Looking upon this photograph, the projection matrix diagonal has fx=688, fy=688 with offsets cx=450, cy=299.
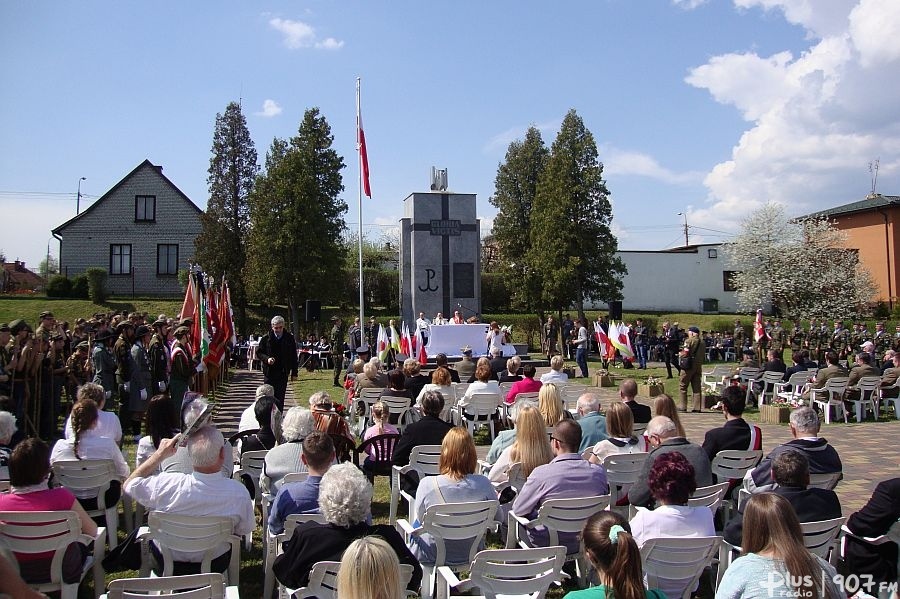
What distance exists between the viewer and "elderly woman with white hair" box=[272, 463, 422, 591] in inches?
135

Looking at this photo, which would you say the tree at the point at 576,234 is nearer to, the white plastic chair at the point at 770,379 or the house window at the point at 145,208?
the white plastic chair at the point at 770,379

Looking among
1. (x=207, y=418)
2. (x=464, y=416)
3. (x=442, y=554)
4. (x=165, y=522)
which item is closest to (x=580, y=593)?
(x=442, y=554)

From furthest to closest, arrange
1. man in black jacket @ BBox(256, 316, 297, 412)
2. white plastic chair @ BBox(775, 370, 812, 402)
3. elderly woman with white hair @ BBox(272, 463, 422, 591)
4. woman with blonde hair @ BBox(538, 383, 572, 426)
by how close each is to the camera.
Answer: white plastic chair @ BBox(775, 370, 812, 402)
man in black jacket @ BBox(256, 316, 297, 412)
woman with blonde hair @ BBox(538, 383, 572, 426)
elderly woman with white hair @ BBox(272, 463, 422, 591)

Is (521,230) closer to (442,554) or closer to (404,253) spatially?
(404,253)

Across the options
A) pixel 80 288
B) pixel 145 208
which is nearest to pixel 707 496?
pixel 80 288

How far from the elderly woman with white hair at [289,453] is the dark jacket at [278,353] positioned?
208 inches

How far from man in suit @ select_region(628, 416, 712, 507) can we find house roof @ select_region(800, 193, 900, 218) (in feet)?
136

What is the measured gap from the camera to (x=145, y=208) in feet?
127

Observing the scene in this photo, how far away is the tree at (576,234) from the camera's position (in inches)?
1224

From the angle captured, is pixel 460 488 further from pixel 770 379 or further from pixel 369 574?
pixel 770 379

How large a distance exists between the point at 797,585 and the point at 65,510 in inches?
154

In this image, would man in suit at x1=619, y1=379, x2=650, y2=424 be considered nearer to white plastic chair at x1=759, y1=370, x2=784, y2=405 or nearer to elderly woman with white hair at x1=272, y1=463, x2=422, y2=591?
elderly woman with white hair at x1=272, y1=463, x2=422, y2=591

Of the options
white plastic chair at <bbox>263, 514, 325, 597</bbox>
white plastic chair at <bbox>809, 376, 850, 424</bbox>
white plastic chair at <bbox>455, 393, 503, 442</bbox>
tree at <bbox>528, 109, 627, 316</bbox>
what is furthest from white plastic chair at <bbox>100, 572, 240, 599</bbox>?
tree at <bbox>528, 109, 627, 316</bbox>

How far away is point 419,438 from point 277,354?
5.13 meters
